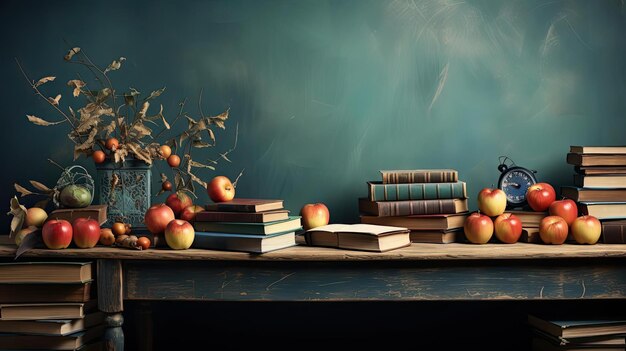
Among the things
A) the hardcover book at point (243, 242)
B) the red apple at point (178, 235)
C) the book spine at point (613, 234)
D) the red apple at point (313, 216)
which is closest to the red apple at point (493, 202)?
the book spine at point (613, 234)

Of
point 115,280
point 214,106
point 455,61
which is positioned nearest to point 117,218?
point 115,280

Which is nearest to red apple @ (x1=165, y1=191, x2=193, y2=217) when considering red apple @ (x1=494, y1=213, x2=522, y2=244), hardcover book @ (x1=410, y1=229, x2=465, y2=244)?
hardcover book @ (x1=410, y1=229, x2=465, y2=244)

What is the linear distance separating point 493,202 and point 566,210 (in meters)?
0.25

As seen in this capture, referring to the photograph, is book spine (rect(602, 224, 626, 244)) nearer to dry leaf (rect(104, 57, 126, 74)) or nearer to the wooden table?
the wooden table

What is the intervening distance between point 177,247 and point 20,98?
3.53ft

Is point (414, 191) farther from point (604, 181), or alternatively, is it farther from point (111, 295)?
point (111, 295)

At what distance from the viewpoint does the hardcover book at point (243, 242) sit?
2.34 m

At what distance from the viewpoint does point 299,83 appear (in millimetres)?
2938

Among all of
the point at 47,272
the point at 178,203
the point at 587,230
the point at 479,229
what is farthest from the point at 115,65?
the point at 587,230

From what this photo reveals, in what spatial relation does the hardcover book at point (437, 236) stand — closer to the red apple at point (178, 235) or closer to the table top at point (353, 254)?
the table top at point (353, 254)

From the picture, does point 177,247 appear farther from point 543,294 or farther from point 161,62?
point 543,294

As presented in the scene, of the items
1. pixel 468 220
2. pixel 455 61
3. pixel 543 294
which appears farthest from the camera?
pixel 455 61

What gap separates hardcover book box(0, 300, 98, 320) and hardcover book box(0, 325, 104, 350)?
6 cm

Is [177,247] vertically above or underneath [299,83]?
underneath
